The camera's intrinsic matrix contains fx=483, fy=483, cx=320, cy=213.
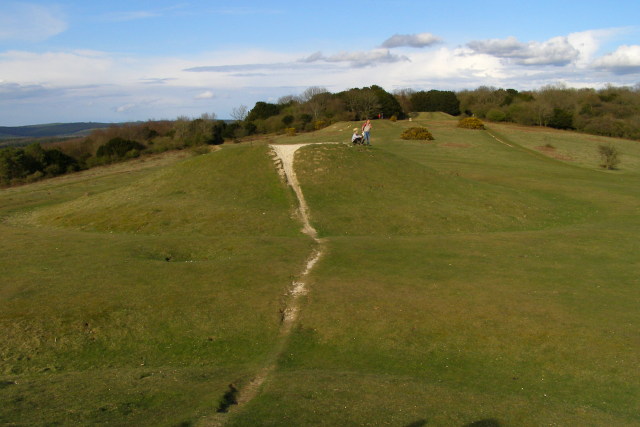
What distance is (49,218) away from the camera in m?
32.8

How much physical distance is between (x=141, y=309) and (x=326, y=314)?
19.9 ft

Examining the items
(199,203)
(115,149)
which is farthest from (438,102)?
(199,203)

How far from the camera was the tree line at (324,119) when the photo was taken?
7662cm

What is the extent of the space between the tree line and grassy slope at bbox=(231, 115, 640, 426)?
193 ft

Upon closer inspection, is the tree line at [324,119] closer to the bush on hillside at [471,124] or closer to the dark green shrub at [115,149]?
the dark green shrub at [115,149]

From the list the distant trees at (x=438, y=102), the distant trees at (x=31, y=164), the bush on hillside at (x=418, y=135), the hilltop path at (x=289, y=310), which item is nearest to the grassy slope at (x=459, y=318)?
the hilltop path at (x=289, y=310)

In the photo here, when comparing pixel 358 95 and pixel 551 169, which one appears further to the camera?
pixel 358 95

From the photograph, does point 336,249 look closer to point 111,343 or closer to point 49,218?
point 111,343

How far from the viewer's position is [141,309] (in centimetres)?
1585

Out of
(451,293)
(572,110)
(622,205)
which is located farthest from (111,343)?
(572,110)

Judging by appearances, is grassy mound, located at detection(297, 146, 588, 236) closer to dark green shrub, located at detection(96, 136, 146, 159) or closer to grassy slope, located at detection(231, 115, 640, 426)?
grassy slope, located at detection(231, 115, 640, 426)

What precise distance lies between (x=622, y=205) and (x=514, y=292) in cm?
2522

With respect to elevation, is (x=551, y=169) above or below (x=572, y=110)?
below

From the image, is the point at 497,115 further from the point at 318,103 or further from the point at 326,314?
the point at 326,314
